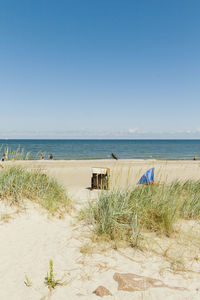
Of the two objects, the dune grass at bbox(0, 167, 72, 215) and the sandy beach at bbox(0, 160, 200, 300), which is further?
the dune grass at bbox(0, 167, 72, 215)

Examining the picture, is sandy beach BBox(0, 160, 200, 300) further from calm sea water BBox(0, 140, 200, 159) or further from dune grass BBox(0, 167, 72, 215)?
calm sea water BBox(0, 140, 200, 159)

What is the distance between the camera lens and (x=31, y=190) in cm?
601

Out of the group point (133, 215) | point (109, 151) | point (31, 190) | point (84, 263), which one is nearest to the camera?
point (84, 263)

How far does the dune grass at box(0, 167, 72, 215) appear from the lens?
561cm

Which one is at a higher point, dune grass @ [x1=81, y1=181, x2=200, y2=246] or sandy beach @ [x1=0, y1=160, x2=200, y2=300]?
dune grass @ [x1=81, y1=181, x2=200, y2=246]

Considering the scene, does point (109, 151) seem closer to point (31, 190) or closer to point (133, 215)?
point (31, 190)

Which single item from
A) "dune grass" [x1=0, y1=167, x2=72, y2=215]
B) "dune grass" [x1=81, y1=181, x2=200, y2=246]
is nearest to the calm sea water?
"dune grass" [x1=0, y1=167, x2=72, y2=215]

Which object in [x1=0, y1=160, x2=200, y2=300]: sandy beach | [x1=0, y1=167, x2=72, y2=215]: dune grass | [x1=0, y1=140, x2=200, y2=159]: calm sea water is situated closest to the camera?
[x1=0, y1=160, x2=200, y2=300]: sandy beach

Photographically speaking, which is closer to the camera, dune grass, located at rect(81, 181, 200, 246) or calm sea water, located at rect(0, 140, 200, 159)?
dune grass, located at rect(81, 181, 200, 246)

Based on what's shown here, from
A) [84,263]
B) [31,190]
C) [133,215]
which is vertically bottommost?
[84,263]

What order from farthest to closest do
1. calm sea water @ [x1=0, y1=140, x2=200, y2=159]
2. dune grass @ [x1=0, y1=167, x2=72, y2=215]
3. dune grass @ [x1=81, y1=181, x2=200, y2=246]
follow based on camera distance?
calm sea water @ [x1=0, y1=140, x2=200, y2=159], dune grass @ [x1=0, y1=167, x2=72, y2=215], dune grass @ [x1=81, y1=181, x2=200, y2=246]

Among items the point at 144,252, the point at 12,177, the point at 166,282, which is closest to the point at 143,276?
the point at 166,282

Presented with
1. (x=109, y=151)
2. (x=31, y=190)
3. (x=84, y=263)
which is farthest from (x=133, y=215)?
(x=109, y=151)

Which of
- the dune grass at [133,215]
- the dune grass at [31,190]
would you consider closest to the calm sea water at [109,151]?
the dune grass at [31,190]
